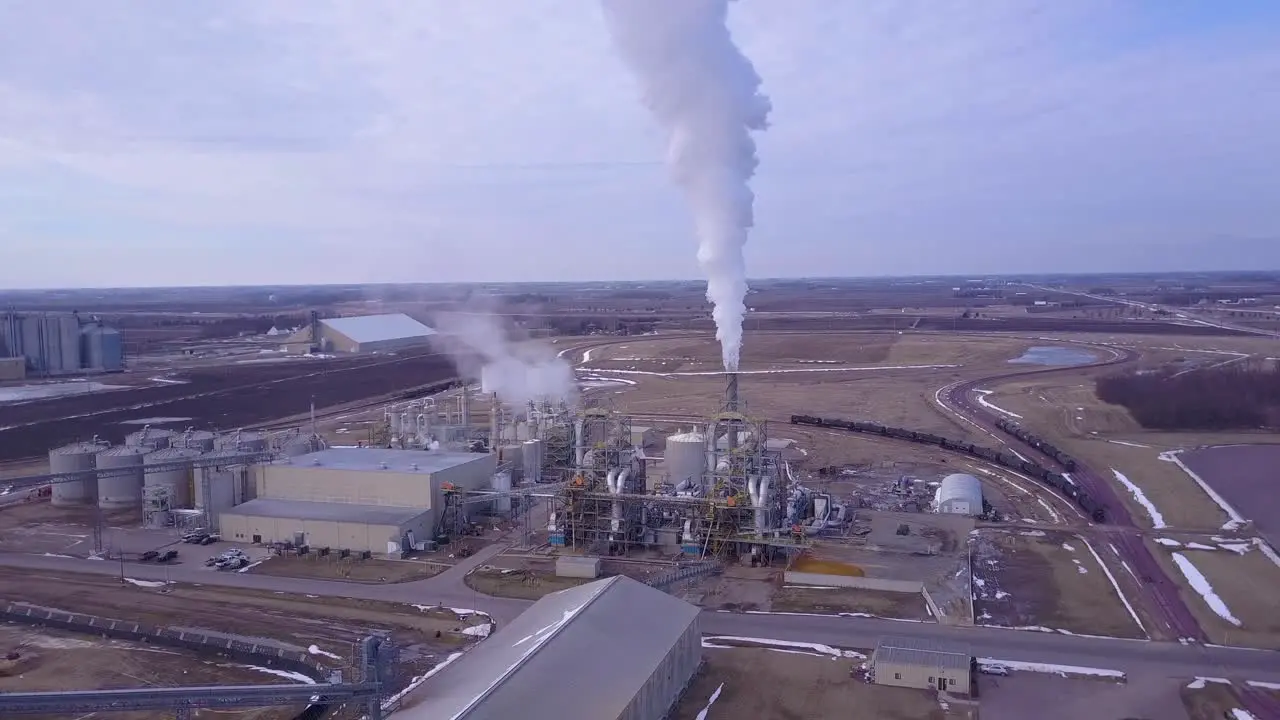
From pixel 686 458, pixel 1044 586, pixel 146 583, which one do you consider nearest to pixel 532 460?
pixel 686 458

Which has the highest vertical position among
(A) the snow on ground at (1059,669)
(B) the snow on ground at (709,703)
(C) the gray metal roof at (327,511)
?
(C) the gray metal roof at (327,511)

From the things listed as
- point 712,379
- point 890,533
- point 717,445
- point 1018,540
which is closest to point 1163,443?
point 1018,540

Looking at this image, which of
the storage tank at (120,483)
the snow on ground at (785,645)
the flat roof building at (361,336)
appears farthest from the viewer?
the flat roof building at (361,336)

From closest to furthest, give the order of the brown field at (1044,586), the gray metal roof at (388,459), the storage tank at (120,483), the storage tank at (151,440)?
the brown field at (1044,586), the gray metal roof at (388,459), the storage tank at (120,483), the storage tank at (151,440)

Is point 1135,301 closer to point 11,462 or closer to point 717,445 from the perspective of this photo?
point 717,445

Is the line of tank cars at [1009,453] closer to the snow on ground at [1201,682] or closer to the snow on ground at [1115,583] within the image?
the snow on ground at [1115,583]

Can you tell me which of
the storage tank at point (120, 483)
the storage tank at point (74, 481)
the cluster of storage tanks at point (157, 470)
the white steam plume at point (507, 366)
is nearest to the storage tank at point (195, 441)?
the cluster of storage tanks at point (157, 470)
